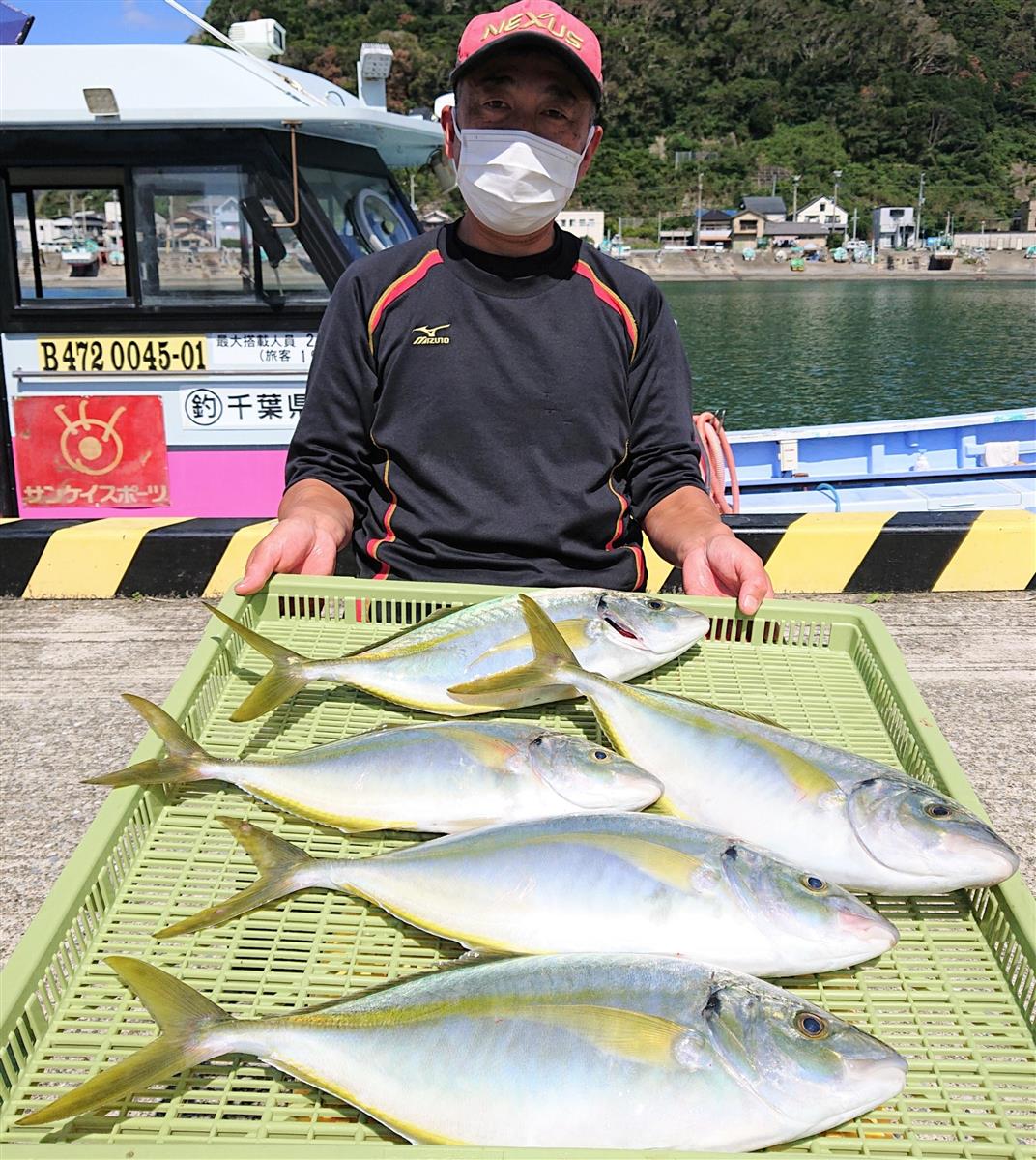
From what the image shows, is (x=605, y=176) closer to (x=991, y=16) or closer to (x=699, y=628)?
(x=991, y=16)

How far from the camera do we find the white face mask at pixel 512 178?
8.59 ft

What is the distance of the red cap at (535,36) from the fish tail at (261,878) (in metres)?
1.87

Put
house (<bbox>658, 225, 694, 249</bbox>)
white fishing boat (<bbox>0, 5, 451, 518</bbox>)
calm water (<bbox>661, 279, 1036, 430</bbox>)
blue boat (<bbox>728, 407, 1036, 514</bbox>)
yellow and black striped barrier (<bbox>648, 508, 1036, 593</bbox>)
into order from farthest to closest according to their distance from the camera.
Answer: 1. house (<bbox>658, 225, 694, 249</bbox>)
2. calm water (<bbox>661, 279, 1036, 430</bbox>)
3. blue boat (<bbox>728, 407, 1036, 514</bbox>)
4. white fishing boat (<bbox>0, 5, 451, 518</bbox>)
5. yellow and black striped barrier (<bbox>648, 508, 1036, 593</bbox>)

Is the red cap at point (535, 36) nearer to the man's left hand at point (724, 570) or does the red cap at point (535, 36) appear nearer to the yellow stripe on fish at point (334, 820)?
the man's left hand at point (724, 570)

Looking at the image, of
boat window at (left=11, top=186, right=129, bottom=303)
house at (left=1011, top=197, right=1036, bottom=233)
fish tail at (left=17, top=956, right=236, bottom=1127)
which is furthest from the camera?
house at (left=1011, top=197, right=1036, bottom=233)

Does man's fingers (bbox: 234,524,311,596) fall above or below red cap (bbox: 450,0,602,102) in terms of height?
below

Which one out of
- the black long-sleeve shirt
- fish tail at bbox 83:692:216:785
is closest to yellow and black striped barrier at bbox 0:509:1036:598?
the black long-sleeve shirt

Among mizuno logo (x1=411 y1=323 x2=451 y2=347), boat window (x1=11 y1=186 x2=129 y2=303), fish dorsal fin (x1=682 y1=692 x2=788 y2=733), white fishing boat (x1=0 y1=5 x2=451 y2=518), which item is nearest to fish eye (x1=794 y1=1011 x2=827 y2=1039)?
fish dorsal fin (x1=682 y1=692 x2=788 y2=733)

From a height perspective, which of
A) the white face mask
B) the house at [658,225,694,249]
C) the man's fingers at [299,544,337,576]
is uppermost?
the white face mask

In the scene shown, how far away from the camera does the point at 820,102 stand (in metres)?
138

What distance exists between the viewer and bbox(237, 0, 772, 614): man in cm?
256

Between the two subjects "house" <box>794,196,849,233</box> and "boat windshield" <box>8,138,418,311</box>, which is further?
"house" <box>794,196,849,233</box>

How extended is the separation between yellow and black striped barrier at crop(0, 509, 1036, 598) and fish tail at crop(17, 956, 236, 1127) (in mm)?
4053

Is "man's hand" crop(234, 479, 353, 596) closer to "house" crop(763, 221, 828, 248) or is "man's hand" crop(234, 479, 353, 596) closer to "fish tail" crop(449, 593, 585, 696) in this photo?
"fish tail" crop(449, 593, 585, 696)
